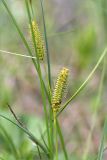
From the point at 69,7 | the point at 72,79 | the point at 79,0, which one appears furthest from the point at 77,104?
the point at 69,7

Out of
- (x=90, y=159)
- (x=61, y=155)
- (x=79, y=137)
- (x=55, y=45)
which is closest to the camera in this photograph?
(x=90, y=159)

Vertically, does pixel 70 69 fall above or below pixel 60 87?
above

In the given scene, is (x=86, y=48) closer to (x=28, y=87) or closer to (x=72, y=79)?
(x=72, y=79)

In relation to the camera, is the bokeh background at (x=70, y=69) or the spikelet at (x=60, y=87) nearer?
the spikelet at (x=60, y=87)

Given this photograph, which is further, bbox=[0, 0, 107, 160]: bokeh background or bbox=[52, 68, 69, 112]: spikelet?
bbox=[0, 0, 107, 160]: bokeh background

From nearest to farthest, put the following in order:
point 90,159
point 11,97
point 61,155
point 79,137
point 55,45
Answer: point 90,159, point 61,155, point 79,137, point 11,97, point 55,45

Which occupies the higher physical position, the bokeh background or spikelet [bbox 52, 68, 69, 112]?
the bokeh background

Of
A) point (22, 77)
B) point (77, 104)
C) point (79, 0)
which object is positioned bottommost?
point (77, 104)

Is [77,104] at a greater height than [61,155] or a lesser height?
greater

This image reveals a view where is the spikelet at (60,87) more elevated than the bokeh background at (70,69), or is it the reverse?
the bokeh background at (70,69)

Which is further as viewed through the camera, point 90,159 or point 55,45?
point 55,45

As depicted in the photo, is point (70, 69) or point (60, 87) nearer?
point (60, 87)
